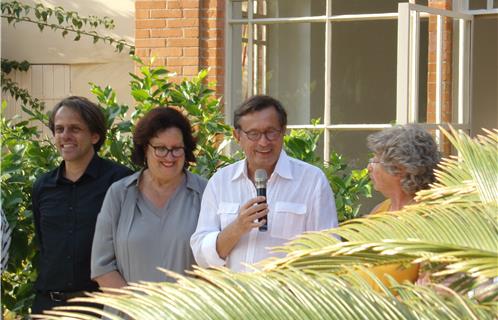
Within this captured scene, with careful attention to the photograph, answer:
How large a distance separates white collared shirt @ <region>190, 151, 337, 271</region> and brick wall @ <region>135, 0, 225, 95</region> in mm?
4281

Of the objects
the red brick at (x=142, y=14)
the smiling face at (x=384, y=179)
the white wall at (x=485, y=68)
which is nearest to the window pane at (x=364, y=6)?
the red brick at (x=142, y=14)

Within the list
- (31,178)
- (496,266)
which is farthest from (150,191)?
(496,266)

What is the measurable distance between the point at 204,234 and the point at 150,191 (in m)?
0.55

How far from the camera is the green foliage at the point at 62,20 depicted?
392 inches

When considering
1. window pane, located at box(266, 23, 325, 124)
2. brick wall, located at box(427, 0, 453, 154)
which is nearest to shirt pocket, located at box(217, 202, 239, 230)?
brick wall, located at box(427, 0, 453, 154)

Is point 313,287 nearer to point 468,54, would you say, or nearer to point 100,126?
point 100,126

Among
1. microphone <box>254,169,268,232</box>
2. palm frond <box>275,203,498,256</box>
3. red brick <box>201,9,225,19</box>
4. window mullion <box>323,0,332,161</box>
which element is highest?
red brick <box>201,9,225,19</box>

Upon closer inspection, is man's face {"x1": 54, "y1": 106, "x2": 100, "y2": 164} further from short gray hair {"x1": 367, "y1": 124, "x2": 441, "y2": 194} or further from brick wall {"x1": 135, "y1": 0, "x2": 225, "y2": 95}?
brick wall {"x1": 135, "y1": 0, "x2": 225, "y2": 95}

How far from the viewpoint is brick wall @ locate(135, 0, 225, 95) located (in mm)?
8844

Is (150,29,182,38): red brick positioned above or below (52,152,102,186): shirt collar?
above

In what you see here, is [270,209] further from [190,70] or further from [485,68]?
[485,68]

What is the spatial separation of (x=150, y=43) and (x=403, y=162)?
17.1 ft

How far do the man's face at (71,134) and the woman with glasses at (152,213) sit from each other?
0.39m

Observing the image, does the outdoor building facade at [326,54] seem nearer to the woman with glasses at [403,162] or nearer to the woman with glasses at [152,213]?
the woman with glasses at [152,213]
